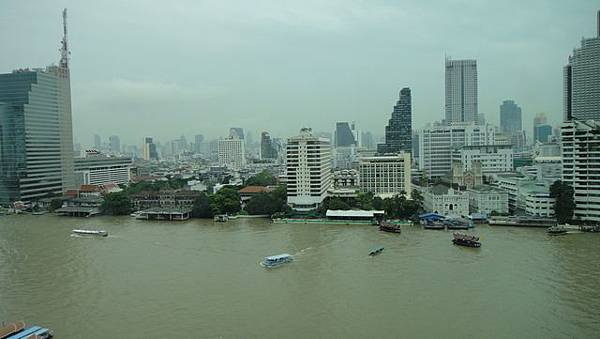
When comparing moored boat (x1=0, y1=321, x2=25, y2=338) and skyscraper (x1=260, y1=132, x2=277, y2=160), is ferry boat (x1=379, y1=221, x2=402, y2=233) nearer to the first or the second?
moored boat (x1=0, y1=321, x2=25, y2=338)

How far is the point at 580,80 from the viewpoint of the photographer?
33.1m

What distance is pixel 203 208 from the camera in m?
17.0

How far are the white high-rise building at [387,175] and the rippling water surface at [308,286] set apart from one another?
22.9 ft

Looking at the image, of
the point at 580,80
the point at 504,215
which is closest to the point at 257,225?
the point at 504,215

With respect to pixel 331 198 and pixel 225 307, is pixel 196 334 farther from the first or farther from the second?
pixel 331 198

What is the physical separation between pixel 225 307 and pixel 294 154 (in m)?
10.7

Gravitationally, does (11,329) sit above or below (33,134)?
below

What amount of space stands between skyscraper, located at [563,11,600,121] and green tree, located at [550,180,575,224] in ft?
67.1

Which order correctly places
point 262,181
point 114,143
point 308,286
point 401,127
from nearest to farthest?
1. point 308,286
2. point 262,181
3. point 401,127
4. point 114,143

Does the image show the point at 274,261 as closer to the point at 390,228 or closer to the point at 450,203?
the point at 390,228

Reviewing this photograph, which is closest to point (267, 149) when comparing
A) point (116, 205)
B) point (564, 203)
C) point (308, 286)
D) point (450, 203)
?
point (116, 205)

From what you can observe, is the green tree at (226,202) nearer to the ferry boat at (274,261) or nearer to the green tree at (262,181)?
the green tree at (262,181)

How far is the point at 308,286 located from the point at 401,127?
29361mm

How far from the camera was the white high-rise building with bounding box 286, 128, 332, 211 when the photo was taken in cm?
1770
